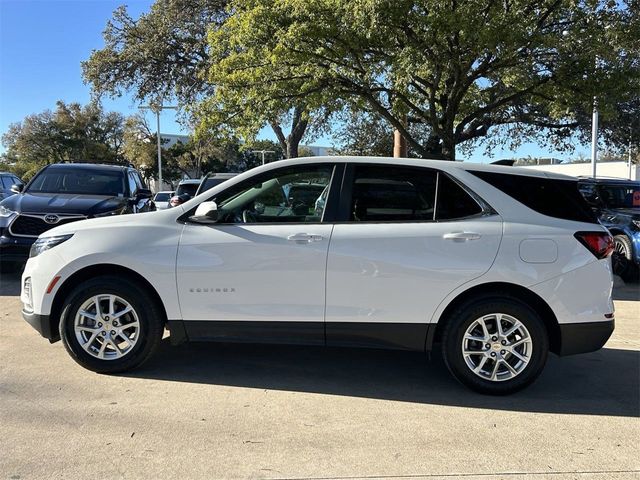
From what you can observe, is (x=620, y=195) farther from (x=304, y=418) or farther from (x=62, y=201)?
(x=62, y=201)

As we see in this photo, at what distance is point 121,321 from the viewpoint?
4422 mm

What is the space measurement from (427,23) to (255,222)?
6785 mm

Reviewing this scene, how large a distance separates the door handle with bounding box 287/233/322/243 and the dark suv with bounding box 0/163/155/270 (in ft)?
16.1

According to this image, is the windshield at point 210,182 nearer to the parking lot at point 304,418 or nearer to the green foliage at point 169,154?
the parking lot at point 304,418

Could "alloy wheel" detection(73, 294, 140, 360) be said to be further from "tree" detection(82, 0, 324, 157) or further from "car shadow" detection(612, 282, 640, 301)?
"tree" detection(82, 0, 324, 157)

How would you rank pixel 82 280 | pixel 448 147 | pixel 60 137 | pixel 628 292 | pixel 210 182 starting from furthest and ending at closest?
pixel 60 137, pixel 448 147, pixel 210 182, pixel 628 292, pixel 82 280

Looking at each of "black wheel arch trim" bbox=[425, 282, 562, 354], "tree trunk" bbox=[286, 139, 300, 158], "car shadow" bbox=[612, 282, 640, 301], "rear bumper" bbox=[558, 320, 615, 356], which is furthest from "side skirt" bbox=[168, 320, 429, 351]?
"tree trunk" bbox=[286, 139, 300, 158]

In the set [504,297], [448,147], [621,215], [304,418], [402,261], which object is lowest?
[304,418]

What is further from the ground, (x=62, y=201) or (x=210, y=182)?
(x=210, y=182)

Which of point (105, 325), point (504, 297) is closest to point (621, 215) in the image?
point (504, 297)

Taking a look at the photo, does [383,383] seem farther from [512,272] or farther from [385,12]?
[385,12]

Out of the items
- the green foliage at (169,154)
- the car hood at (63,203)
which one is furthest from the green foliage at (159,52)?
the green foliage at (169,154)

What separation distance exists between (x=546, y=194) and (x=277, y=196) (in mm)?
2167

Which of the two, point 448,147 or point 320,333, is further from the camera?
point 448,147
